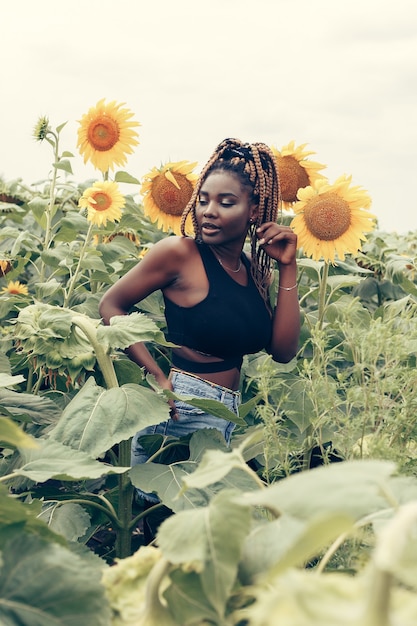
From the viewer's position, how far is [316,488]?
632 mm

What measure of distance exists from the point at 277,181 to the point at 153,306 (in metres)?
0.72

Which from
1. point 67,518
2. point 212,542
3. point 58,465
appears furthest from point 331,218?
point 212,542

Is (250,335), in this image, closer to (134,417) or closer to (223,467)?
(134,417)

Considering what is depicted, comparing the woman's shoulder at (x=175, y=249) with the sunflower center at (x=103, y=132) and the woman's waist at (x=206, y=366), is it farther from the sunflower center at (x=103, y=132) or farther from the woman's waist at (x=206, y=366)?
the sunflower center at (x=103, y=132)

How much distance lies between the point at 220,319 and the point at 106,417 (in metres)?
0.56

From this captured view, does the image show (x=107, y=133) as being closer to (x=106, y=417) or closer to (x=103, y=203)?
(x=103, y=203)

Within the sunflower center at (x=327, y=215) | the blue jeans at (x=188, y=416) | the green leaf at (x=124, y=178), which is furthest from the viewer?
the green leaf at (x=124, y=178)

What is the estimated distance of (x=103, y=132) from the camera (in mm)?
2932

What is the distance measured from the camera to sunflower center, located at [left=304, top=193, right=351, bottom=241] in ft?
8.04

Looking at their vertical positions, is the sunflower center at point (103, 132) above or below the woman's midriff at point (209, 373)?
above

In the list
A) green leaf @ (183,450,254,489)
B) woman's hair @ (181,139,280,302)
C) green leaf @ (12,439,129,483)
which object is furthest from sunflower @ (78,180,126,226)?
green leaf @ (183,450,254,489)

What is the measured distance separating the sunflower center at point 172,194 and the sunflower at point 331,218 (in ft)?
1.34

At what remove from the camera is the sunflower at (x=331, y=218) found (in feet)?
8.05

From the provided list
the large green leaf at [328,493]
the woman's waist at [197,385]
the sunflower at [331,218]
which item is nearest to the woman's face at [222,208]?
the sunflower at [331,218]
